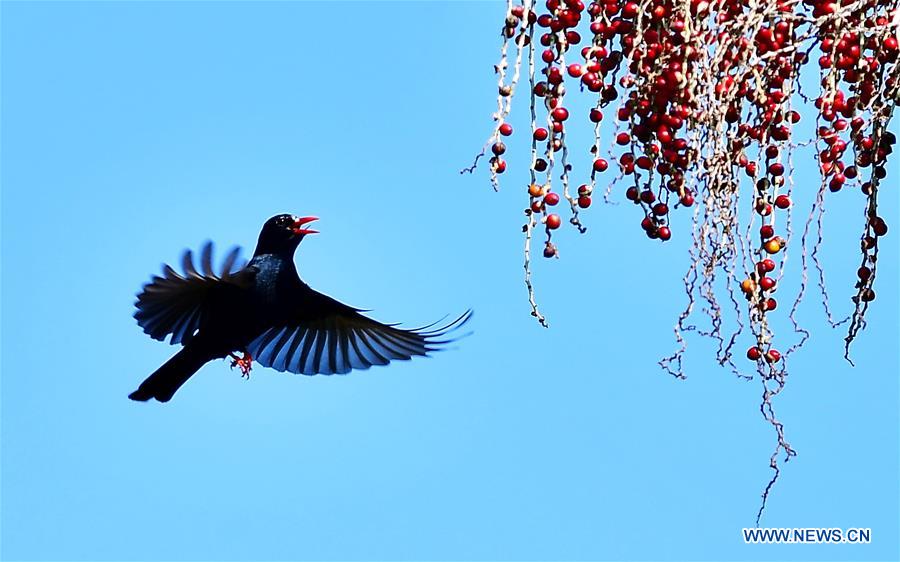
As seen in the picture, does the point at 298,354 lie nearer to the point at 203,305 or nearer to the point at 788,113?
the point at 203,305

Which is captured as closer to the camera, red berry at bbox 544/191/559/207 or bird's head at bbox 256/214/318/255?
red berry at bbox 544/191/559/207

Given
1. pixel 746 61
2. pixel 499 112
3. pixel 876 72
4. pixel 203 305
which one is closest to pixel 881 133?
pixel 876 72

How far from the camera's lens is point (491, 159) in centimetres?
269

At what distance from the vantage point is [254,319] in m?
6.39

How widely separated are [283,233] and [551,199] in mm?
3688

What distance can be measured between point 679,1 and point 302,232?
3.72m

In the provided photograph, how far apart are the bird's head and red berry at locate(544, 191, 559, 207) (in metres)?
3.50

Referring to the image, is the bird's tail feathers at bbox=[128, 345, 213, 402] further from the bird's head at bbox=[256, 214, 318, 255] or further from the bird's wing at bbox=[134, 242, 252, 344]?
the bird's head at bbox=[256, 214, 318, 255]

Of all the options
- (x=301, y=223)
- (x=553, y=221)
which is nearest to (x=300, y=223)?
(x=301, y=223)

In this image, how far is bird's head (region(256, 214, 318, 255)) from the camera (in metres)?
6.18

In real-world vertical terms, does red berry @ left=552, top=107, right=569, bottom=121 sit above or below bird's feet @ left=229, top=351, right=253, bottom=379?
below

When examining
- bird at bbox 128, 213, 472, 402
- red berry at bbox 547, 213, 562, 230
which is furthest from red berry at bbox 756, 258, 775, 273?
bird at bbox 128, 213, 472, 402

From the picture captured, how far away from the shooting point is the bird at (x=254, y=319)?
6.20 metres

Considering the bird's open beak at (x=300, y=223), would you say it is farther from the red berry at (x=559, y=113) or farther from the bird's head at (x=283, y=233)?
the red berry at (x=559, y=113)
